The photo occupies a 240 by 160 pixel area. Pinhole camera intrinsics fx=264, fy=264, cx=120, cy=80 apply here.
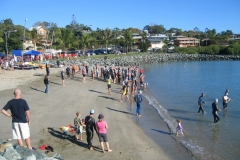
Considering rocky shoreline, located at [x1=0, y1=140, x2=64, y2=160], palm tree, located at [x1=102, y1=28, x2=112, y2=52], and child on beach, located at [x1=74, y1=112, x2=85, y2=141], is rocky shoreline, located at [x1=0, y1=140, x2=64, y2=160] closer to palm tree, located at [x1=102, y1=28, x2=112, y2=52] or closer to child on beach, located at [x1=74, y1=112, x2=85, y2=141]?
child on beach, located at [x1=74, y1=112, x2=85, y2=141]

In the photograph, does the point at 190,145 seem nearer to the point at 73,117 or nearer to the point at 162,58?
the point at 73,117

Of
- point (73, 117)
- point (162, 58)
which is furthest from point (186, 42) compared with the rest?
point (73, 117)

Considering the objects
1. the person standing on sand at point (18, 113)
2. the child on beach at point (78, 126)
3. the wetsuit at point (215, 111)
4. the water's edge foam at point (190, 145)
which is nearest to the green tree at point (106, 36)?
the water's edge foam at point (190, 145)

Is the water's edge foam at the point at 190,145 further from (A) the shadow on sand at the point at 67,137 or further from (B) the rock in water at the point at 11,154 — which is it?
(B) the rock in water at the point at 11,154

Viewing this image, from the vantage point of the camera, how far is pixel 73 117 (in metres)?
14.2

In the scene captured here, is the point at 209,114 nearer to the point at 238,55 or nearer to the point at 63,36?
the point at 63,36

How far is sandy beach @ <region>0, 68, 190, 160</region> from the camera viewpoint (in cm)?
977

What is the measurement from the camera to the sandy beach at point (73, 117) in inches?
384

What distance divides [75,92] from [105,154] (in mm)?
12589

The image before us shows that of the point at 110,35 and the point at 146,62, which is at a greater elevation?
the point at 110,35

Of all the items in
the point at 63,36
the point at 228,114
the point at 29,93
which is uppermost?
the point at 63,36

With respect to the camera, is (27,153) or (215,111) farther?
(215,111)

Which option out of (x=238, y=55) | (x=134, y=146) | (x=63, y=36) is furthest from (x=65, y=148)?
(x=238, y=55)

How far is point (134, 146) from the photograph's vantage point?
10.6 meters
